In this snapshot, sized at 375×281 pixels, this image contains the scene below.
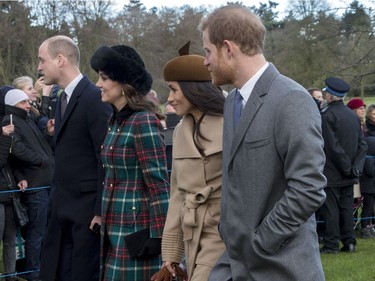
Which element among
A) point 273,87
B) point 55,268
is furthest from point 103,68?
point 273,87

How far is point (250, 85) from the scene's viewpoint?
3.17 meters

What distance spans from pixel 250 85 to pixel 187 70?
3.16 ft

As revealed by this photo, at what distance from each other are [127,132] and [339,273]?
4638 mm

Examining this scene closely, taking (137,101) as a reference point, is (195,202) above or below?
below

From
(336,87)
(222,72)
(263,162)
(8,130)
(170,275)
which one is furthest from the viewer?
(336,87)

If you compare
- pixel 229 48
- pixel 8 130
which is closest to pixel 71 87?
pixel 8 130

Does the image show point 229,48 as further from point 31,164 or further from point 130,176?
point 31,164

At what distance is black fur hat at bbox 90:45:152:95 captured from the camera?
475 cm

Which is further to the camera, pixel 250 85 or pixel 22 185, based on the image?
pixel 22 185

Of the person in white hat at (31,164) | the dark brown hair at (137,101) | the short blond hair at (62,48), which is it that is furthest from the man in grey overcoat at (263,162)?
the person in white hat at (31,164)

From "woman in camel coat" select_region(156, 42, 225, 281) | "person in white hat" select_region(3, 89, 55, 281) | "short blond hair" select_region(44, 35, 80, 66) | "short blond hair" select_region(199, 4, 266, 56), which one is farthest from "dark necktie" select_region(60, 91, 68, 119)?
"short blond hair" select_region(199, 4, 266, 56)

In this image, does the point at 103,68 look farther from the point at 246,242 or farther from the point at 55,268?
the point at 246,242

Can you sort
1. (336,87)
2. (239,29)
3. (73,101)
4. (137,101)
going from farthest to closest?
(336,87), (73,101), (137,101), (239,29)

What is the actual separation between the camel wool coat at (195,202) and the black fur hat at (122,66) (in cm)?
74
